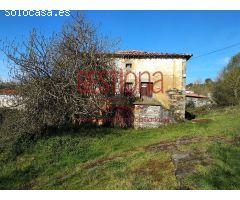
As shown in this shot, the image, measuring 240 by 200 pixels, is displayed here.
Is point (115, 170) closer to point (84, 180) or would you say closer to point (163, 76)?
point (84, 180)

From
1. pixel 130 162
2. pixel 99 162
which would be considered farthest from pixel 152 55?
pixel 130 162

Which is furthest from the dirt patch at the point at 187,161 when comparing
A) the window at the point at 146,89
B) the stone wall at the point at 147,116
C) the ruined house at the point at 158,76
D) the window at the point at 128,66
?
the window at the point at 128,66

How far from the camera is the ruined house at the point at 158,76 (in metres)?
19.3

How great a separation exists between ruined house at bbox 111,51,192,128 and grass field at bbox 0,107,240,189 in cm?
540

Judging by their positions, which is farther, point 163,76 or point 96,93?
point 163,76

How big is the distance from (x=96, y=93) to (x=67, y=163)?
19.2 feet

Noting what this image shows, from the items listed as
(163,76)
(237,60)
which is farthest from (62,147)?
(237,60)

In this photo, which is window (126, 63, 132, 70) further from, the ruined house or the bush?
the bush

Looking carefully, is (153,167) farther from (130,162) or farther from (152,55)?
(152,55)

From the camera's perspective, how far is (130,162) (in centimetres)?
915

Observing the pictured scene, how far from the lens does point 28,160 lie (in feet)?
34.3

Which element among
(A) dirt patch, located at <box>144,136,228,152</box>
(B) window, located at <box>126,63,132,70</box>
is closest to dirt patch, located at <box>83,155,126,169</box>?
(A) dirt patch, located at <box>144,136,228,152</box>

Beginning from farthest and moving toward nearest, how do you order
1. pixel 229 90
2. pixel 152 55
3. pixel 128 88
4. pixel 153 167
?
pixel 229 90, pixel 152 55, pixel 128 88, pixel 153 167

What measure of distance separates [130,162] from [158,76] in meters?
11.0
